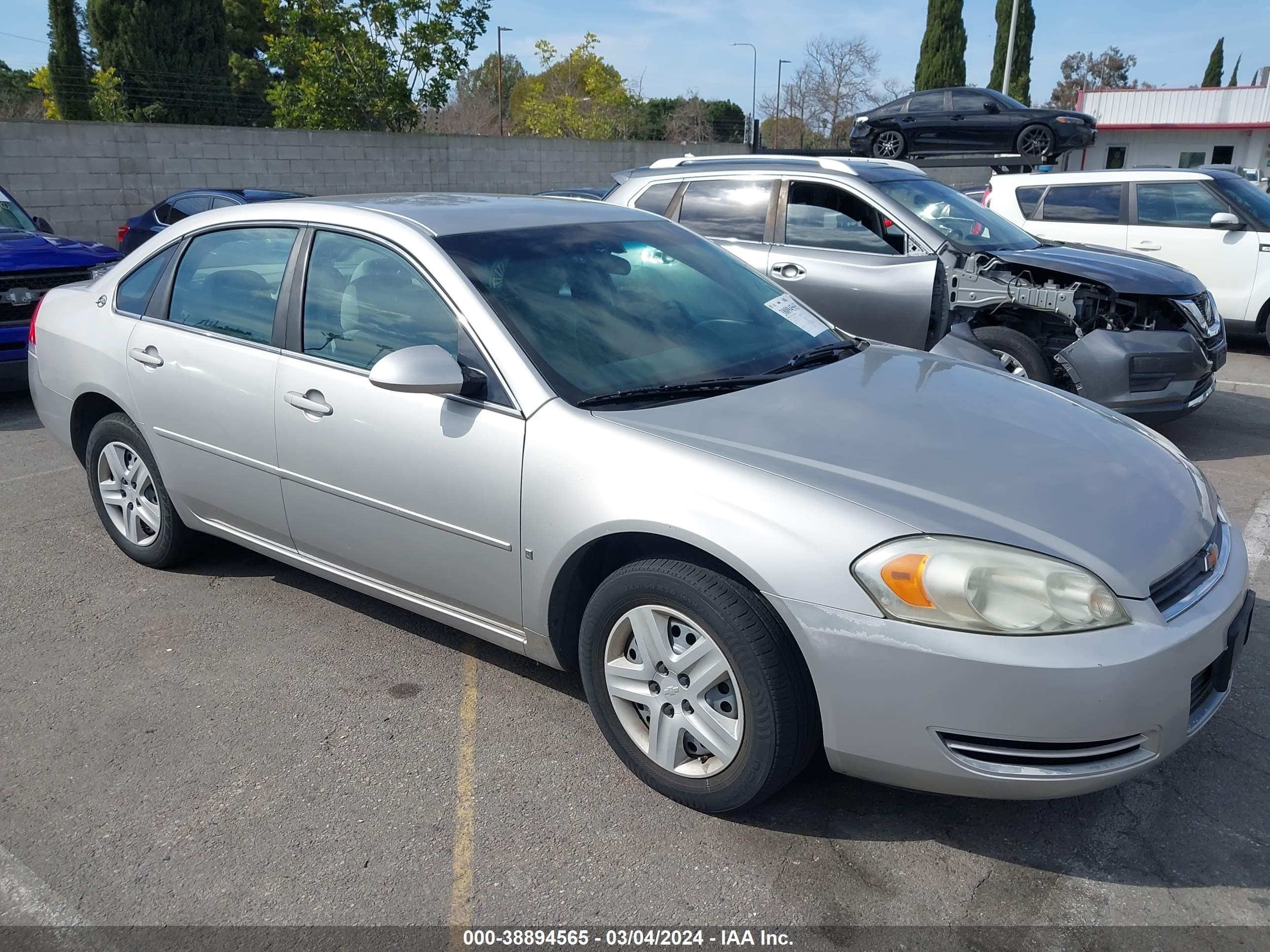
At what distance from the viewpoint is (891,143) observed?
1836 centimetres

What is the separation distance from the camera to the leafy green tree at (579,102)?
42.3 metres

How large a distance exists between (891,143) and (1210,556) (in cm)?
1700

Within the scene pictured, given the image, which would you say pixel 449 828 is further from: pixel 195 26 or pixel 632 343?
pixel 195 26

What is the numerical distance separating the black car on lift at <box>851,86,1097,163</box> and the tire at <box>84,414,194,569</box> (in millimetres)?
15689

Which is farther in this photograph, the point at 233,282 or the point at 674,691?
the point at 233,282

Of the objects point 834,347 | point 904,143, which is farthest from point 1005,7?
point 834,347

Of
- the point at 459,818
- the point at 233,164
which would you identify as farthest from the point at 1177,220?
the point at 233,164

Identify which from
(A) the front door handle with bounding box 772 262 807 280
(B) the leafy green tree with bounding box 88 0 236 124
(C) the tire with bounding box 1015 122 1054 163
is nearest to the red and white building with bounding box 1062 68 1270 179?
(C) the tire with bounding box 1015 122 1054 163

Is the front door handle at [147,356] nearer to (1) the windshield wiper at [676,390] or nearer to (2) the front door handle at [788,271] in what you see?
(1) the windshield wiper at [676,390]

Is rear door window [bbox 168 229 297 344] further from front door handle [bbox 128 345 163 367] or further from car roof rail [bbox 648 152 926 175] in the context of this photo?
car roof rail [bbox 648 152 926 175]

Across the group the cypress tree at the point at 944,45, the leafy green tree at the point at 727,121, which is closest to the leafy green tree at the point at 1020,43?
Answer: the cypress tree at the point at 944,45

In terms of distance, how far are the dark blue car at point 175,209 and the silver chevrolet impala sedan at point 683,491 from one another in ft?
26.8

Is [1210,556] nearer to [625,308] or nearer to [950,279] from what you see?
[625,308]

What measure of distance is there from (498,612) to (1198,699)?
2.00 metres
